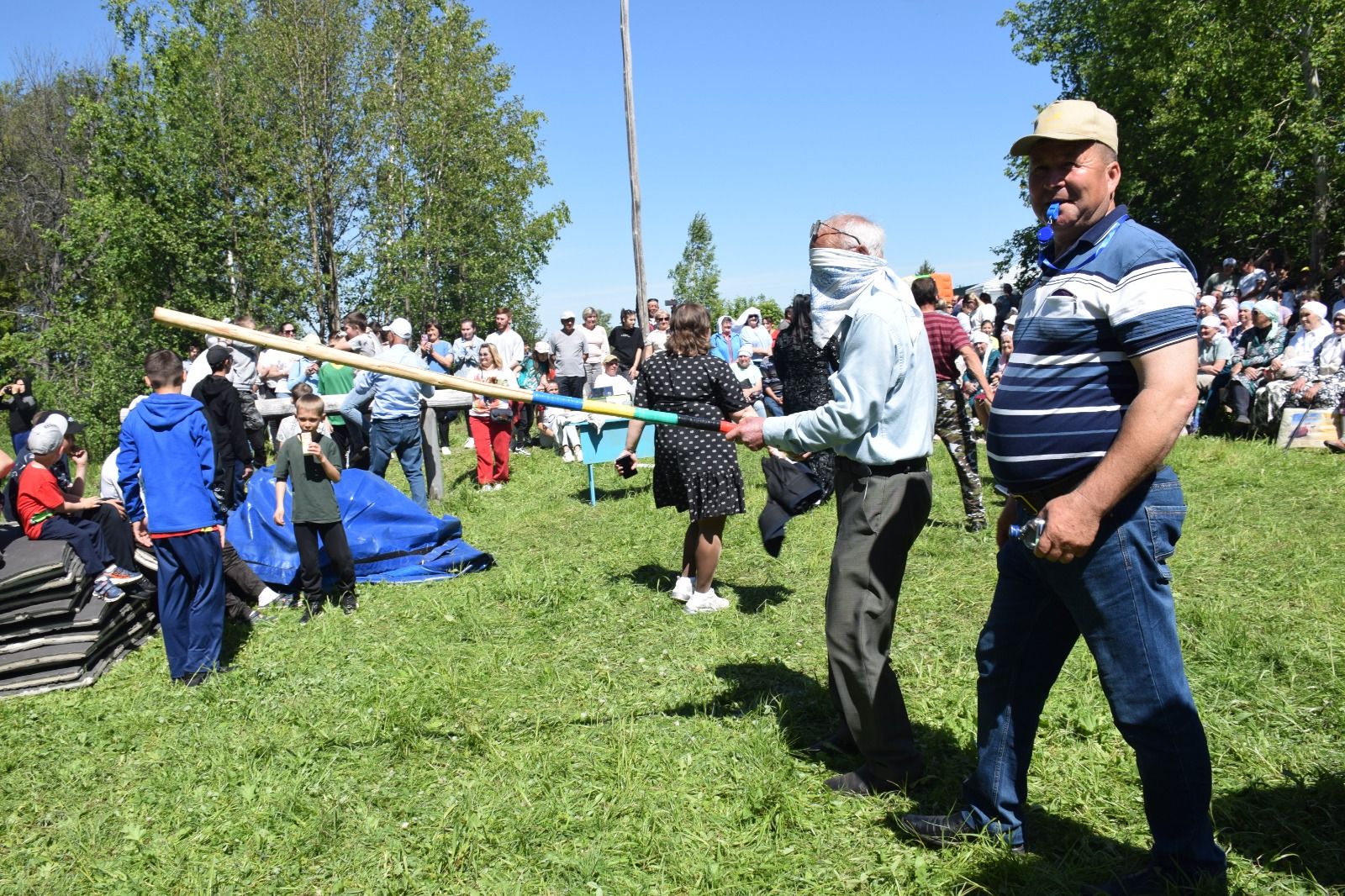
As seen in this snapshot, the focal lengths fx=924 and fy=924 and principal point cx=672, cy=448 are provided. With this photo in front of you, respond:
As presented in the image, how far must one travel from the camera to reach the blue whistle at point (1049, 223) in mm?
2512

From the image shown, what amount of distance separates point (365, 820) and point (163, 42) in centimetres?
2618

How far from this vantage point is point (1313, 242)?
18.6 m

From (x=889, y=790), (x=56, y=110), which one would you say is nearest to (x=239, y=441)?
(x=889, y=790)

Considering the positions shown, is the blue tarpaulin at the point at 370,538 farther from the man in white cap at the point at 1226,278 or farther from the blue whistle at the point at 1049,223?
the man in white cap at the point at 1226,278

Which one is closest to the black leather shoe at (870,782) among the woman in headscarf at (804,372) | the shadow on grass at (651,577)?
the shadow on grass at (651,577)

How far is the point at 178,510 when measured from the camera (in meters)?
5.41

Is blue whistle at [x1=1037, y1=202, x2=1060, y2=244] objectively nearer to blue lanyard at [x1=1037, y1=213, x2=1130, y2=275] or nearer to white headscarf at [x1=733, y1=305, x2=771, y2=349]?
blue lanyard at [x1=1037, y1=213, x2=1130, y2=275]

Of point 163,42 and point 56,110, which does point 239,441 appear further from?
point 56,110

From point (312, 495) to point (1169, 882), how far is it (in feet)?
18.8

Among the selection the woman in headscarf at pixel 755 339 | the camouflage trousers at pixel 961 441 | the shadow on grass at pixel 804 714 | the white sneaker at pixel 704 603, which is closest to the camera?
the shadow on grass at pixel 804 714

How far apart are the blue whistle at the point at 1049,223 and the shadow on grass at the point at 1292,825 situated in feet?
6.47

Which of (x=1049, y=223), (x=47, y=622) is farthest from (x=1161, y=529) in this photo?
(x=47, y=622)

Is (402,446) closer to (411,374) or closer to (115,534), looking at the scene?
(115,534)

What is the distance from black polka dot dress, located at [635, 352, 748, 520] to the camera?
5.94m
